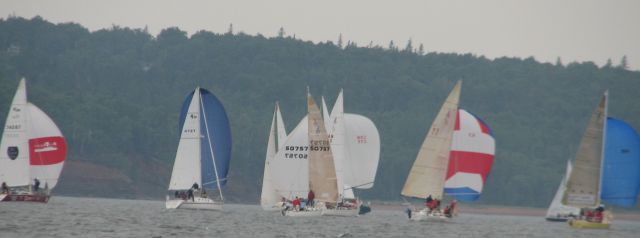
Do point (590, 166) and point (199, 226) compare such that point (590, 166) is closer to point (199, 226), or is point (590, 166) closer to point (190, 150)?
point (199, 226)

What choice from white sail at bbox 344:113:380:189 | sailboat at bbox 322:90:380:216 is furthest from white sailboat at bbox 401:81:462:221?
white sail at bbox 344:113:380:189

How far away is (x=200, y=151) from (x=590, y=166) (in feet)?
63.4

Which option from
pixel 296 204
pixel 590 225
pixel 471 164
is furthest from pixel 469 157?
pixel 296 204

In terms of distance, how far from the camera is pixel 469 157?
209 feet

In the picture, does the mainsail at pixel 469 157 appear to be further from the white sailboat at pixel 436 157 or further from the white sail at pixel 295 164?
the white sail at pixel 295 164

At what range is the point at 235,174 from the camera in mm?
141750

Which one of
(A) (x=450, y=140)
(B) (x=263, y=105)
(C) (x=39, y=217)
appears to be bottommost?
(C) (x=39, y=217)

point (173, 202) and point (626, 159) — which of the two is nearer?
point (626, 159)

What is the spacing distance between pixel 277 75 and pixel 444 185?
124m

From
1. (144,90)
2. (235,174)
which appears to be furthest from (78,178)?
(144,90)

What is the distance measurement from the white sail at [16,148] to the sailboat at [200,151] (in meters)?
7.69

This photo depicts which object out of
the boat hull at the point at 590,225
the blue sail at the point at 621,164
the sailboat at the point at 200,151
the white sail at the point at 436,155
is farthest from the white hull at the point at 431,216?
the sailboat at the point at 200,151

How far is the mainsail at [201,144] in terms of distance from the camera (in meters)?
67.4

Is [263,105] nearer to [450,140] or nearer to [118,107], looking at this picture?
[118,107]
